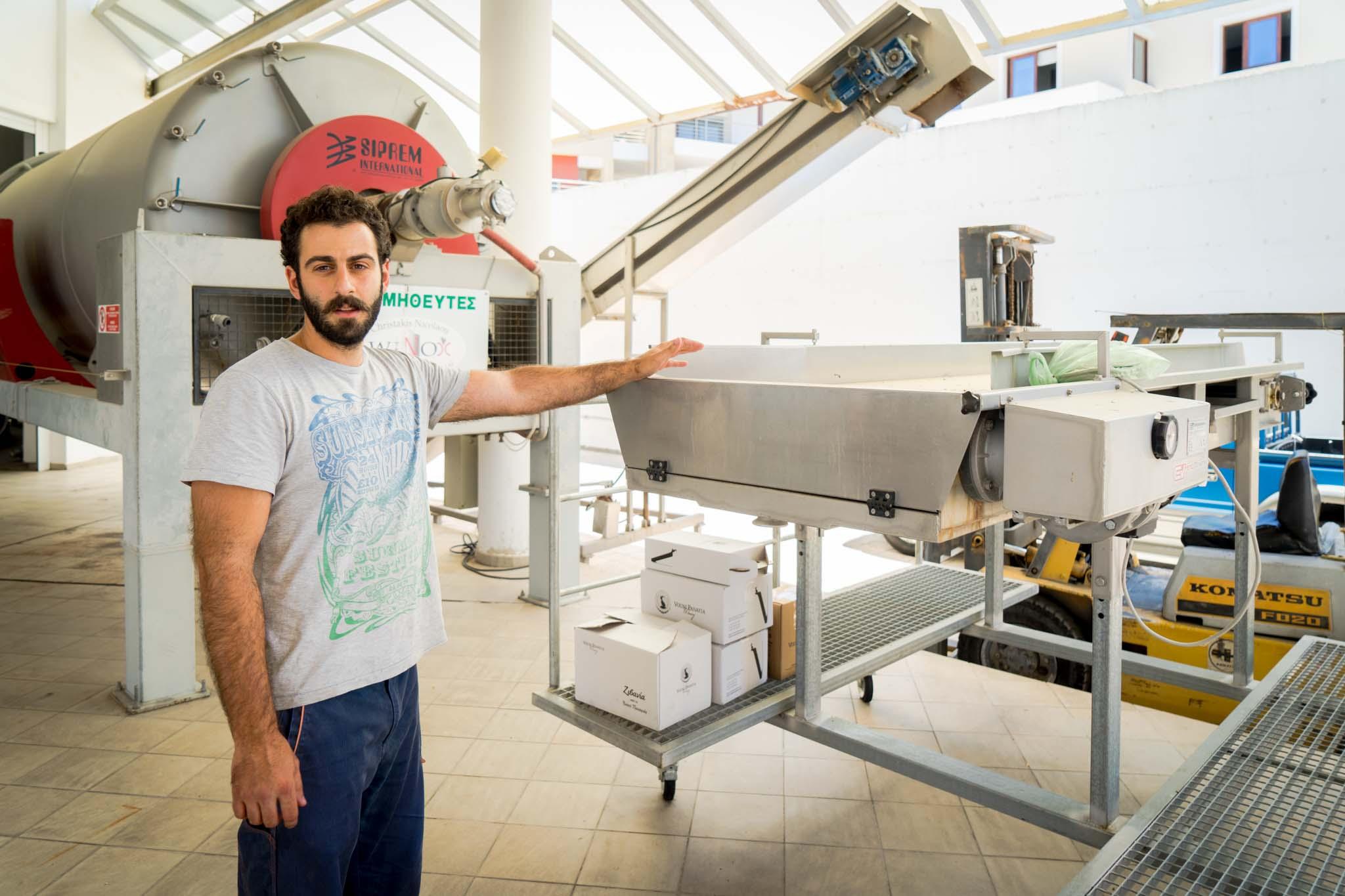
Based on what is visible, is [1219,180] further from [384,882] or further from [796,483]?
[384,882]

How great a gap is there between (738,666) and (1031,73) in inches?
558

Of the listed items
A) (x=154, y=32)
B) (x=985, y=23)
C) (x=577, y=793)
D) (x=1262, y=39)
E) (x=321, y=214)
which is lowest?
(x=577, y=793)

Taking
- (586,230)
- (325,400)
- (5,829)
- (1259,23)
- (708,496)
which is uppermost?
(1259,23)

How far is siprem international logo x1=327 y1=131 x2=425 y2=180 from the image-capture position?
141 inches

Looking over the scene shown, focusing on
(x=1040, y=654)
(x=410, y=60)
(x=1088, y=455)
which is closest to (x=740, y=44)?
(x=410, y=60)

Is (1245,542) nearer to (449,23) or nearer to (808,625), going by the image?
(808,625)

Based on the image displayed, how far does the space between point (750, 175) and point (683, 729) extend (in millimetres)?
3242

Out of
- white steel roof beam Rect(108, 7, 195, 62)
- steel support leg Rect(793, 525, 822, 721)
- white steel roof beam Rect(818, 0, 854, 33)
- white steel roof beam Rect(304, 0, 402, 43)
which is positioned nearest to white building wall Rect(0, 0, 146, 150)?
white steel roof beam Rect(108, 7, 195, 62)

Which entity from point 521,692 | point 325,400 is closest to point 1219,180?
point 521,692

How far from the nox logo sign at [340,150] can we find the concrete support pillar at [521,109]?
61.5 inches

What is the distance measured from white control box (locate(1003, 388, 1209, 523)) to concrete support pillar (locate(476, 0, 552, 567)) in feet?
12.4

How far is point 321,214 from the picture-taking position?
158 cm

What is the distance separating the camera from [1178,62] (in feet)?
42.3

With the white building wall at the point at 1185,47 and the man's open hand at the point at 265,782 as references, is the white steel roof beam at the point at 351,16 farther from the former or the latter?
the man's open hand at the point at 265,782
